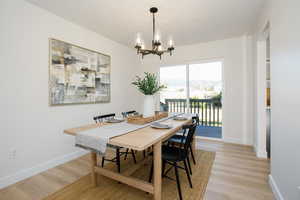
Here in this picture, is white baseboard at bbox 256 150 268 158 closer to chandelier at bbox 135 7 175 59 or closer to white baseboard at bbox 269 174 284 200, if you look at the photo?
white baseboard at bbox 269 174 284 200

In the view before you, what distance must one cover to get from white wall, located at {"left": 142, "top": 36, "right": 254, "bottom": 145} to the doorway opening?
0.21 m

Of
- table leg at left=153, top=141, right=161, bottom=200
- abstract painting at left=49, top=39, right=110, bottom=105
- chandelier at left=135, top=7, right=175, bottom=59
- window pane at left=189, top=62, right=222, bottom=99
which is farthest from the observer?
window pane at left=189, top=62, right=222, bottom=99

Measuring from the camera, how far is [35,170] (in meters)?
2.10

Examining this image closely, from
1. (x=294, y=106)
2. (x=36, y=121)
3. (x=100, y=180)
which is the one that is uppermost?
(x=294, y=106)

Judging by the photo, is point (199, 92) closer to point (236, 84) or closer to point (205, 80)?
point (205, 80)

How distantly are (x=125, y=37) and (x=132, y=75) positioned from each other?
3.88 ft

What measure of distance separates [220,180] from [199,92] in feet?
8.02

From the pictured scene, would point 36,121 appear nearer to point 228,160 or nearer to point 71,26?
point 71,26

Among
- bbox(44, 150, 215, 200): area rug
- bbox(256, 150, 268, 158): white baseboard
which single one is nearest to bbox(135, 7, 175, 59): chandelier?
bbox(44, 150, 215, 200): area rug

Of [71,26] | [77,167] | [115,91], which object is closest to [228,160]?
[77,167]

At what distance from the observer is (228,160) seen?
2516mm

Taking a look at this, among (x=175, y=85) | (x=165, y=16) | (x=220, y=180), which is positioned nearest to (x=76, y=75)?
(x=165, y=16)

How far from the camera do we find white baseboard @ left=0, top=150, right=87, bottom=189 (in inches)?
72.1

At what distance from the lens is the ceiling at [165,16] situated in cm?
209
